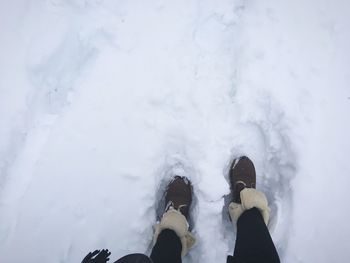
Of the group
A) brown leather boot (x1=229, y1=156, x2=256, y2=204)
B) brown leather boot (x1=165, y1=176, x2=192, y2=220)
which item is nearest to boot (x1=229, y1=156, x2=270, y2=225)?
brown leather boot (x1=229, y1=156, x2=256, y2=204)

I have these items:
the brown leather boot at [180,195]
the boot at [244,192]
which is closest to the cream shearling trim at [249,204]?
the boot at [244,192]

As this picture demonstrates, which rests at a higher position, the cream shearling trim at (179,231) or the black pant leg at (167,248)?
the cream shearling trim at (179,231)

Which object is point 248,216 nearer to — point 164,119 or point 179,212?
point 179,212

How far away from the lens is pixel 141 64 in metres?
1.70

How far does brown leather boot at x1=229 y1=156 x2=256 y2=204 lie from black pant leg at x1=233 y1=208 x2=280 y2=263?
183 millimetres

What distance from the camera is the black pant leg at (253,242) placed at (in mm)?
1216

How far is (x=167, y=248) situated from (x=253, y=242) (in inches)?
15.4

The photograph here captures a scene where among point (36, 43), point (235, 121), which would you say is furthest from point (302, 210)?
point (36, 43)

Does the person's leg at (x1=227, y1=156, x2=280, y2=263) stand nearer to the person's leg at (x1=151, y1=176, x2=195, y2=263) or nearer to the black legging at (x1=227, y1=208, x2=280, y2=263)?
the black legging at (x1=227, y1=208, x2=280, y2=263)

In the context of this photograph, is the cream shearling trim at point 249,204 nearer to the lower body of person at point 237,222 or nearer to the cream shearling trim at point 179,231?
the lower body of person at point 237,222

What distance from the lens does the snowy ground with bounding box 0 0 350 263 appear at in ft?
4.89

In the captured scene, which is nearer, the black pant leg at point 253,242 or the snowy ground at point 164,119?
the black pant leg at point 253,242

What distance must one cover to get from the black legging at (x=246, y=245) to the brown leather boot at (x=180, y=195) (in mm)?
198

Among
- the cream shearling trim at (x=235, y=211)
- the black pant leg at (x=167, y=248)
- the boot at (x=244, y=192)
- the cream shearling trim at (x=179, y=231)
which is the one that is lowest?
the black pant leg at (x=167, y=248)
